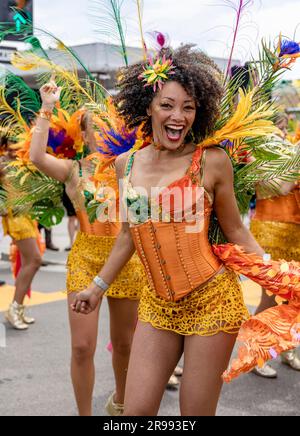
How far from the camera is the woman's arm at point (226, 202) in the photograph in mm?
2541

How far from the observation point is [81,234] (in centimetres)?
363

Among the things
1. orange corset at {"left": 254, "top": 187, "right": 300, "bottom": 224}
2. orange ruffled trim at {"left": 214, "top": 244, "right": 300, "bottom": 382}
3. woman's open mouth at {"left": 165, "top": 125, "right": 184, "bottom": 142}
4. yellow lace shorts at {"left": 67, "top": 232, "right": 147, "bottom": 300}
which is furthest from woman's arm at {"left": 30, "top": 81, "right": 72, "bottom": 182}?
orange corset at {"left": 254, "top": 187, "right": 300, "bottom": 224}

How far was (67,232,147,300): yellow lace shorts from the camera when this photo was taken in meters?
3.45

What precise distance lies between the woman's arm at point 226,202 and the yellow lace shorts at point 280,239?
6.80 ft

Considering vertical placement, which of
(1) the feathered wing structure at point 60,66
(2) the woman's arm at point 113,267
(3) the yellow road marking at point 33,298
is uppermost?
(1) the feathered wing structure at point 60,66

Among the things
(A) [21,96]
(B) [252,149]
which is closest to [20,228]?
(A) [21,96]

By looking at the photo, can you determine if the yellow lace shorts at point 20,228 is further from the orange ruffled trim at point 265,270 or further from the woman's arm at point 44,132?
the orange ruffled trim at point 265,270

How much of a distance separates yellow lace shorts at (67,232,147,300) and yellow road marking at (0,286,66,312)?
324cm

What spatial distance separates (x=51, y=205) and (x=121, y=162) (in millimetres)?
1331

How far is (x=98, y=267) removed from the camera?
11.4ft

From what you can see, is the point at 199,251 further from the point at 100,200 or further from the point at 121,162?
the point at 100,200

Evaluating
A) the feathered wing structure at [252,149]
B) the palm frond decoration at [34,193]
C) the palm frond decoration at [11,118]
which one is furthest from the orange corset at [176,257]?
the palm frond decoration at [11,118]

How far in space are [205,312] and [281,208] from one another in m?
2.38
